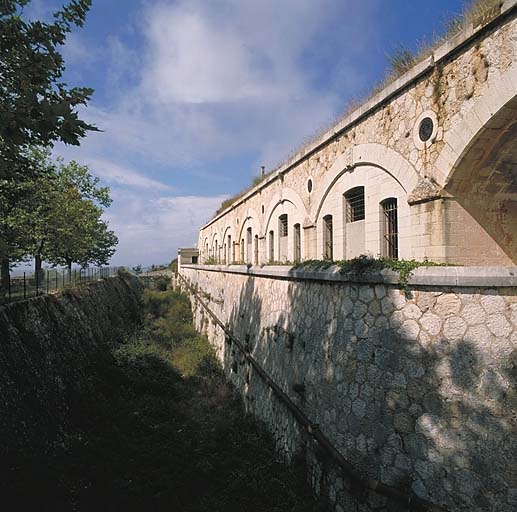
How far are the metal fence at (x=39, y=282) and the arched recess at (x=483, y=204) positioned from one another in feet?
28.2

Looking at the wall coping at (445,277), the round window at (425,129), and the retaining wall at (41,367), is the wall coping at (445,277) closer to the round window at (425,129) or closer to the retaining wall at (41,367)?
the round window at (425,129)

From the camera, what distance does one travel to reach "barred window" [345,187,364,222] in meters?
8.34

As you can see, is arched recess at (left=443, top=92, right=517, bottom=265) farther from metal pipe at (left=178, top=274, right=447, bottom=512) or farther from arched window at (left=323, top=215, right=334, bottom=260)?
arched window at (left=323, top=215, right=334, bottom=260)

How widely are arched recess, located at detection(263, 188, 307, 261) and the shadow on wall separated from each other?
458 centimetres

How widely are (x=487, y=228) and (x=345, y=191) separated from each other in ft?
10.8

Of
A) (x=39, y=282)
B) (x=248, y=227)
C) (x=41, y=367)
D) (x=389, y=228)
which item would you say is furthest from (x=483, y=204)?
(x=248, y=227)

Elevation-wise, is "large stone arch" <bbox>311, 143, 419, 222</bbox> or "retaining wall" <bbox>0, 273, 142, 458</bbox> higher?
"large stone arch" <bbox>311, 143, 419, 222</bbox>

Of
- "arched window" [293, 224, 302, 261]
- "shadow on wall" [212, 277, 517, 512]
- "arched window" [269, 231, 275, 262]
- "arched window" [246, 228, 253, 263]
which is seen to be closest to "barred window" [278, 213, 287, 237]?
"arched window" [269, 231, 275, 262]

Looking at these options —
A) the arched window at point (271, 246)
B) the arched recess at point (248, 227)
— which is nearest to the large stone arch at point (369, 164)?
the arched window at point (271, 246)

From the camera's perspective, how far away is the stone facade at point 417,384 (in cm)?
399

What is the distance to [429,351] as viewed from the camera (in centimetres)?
453

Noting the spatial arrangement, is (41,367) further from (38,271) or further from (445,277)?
(445,277)

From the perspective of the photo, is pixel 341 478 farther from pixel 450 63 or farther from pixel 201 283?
pixel 201 283

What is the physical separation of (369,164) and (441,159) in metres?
1.98
